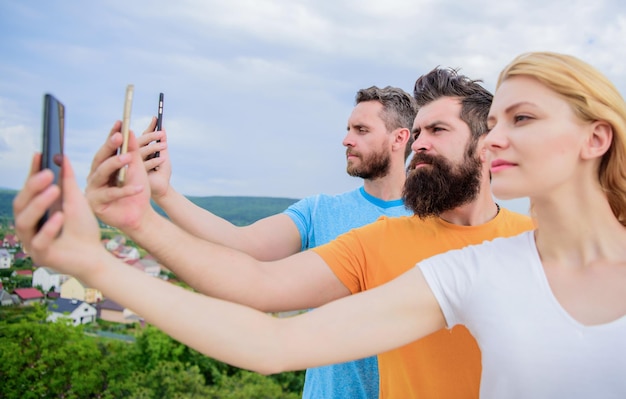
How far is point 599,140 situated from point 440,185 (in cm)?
91

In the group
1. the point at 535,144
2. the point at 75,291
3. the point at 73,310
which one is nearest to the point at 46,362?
the point at 73,310

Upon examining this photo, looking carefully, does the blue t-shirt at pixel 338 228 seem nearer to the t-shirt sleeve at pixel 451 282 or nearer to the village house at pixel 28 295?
the t-shirt sleeve at pixel 451 282

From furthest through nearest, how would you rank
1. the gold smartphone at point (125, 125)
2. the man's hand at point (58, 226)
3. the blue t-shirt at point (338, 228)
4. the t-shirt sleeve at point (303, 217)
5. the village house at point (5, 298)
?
the village house at point (5, 298) < the t-shirt sleeve at point (303, 217) < the blue t-shirt at point (338, 228) < the gold smartphone at point (125, 125) < the man's hand at point (58, 226)

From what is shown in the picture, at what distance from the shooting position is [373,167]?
4.70 meters

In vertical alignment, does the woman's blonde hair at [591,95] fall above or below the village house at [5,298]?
above

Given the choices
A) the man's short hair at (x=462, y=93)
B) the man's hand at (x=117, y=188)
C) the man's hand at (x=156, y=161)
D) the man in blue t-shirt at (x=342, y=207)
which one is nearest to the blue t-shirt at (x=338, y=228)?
→ the man in blue t-shirt at (x=342, y=207)

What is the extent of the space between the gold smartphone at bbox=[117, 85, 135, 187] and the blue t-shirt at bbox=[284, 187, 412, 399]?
184 cm

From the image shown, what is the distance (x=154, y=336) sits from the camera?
145 ft

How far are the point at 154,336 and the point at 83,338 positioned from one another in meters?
5.59

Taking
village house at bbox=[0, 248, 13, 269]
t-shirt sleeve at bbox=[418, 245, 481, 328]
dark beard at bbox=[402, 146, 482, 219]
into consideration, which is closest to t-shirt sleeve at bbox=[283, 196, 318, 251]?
dark beard at bbox=[402, 146, 482, 219]

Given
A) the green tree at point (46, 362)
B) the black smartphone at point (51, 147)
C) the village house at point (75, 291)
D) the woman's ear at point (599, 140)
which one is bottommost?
the green tree at point (46, 362)

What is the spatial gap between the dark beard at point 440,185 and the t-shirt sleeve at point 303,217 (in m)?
1.05

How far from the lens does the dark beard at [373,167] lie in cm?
462

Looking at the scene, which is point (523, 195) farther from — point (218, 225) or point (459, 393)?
point (218, 225)
